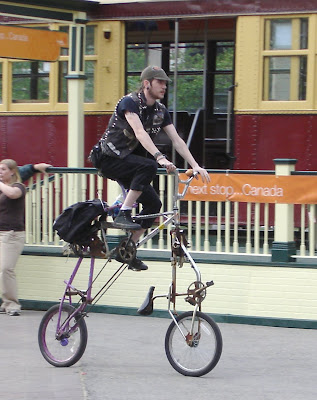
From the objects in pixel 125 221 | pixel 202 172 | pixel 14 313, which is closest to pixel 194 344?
pixel 125 221

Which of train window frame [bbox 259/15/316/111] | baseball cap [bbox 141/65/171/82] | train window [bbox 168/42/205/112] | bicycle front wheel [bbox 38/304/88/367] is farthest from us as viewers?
train window [bbox 168/42/205/112]

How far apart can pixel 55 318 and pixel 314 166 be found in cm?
437

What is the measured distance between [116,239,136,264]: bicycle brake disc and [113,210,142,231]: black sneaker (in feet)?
0.43

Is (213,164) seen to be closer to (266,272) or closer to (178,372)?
(266,272)

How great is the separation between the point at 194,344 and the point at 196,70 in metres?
5.94

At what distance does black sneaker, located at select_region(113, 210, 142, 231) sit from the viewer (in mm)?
6387

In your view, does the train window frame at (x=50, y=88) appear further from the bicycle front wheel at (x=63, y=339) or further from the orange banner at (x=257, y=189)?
the bicycle front wheel at (x=63, y=339)

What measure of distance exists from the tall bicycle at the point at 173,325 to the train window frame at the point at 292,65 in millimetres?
3965

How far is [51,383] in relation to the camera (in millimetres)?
6066

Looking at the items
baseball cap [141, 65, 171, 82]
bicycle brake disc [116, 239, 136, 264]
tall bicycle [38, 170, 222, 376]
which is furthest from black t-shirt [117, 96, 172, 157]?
bicycle brake disc [116, 239, 136, 264]

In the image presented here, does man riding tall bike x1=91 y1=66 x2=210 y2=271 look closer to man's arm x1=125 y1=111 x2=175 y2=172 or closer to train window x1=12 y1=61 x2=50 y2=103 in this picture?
man's arm x1=125 y1=111 x2=175 y2=172

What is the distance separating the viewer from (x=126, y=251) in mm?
6461

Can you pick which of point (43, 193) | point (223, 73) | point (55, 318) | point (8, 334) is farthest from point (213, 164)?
point (55, 318)

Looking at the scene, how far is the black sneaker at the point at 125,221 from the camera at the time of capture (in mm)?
6387
